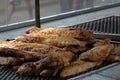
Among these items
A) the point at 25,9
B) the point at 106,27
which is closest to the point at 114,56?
the point at 106,27

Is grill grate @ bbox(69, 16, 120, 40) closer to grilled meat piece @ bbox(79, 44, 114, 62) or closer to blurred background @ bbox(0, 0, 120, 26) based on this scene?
grilled meat piece @ bbox(79, 44, 114, 62)

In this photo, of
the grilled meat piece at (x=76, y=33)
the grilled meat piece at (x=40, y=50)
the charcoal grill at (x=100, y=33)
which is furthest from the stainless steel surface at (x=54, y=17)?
the grilled meat piece at (x=40, y=50)

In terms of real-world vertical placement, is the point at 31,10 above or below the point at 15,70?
above

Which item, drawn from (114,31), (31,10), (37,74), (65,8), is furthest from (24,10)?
(37,74)

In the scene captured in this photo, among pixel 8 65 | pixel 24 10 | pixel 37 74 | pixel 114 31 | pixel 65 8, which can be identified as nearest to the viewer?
pixel 37 74

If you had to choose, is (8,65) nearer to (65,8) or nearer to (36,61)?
(36,61)

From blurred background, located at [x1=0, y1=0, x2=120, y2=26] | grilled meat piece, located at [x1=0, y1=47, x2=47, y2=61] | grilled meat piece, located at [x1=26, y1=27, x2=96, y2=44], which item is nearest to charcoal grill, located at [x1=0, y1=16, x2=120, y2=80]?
grilled meat piece, located at [x1=0, y1=47, x2=47, y2=61]
